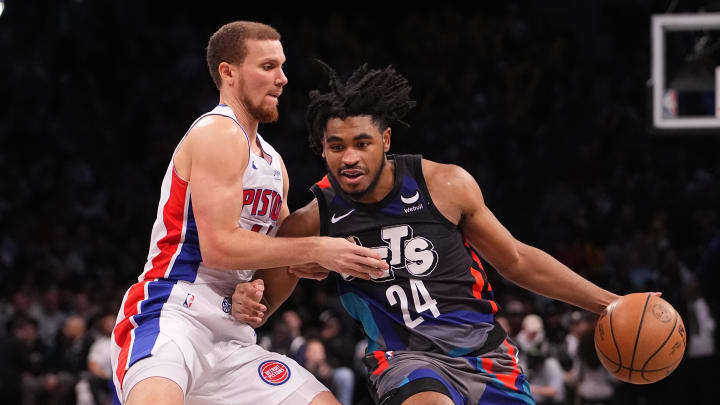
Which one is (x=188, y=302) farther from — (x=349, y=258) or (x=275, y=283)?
(x=349, y=258)

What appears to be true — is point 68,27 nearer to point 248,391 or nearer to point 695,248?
point 695,248

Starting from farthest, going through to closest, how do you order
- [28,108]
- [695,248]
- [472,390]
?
[28,108] → [695,248] → [472,390]

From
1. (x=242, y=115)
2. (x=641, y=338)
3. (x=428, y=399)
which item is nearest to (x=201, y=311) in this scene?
(x=242, y=115)

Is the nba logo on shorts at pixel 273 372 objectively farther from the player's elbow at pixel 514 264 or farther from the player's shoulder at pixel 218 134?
the player's elbow at pixel 514 264

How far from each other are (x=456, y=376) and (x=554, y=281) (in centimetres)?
66

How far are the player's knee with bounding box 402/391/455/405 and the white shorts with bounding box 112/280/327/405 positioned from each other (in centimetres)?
49

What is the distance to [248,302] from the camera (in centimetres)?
364

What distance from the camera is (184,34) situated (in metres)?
13.1

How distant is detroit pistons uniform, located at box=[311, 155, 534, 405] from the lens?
3.65 meters

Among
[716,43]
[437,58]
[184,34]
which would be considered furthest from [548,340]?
[184,34]

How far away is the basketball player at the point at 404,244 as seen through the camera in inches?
143

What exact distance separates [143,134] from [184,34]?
1.71 metres

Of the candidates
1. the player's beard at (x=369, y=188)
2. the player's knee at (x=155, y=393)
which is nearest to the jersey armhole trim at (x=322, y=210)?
the player's beard at (x=369, y=188)

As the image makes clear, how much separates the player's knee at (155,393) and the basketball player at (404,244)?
0.49m
